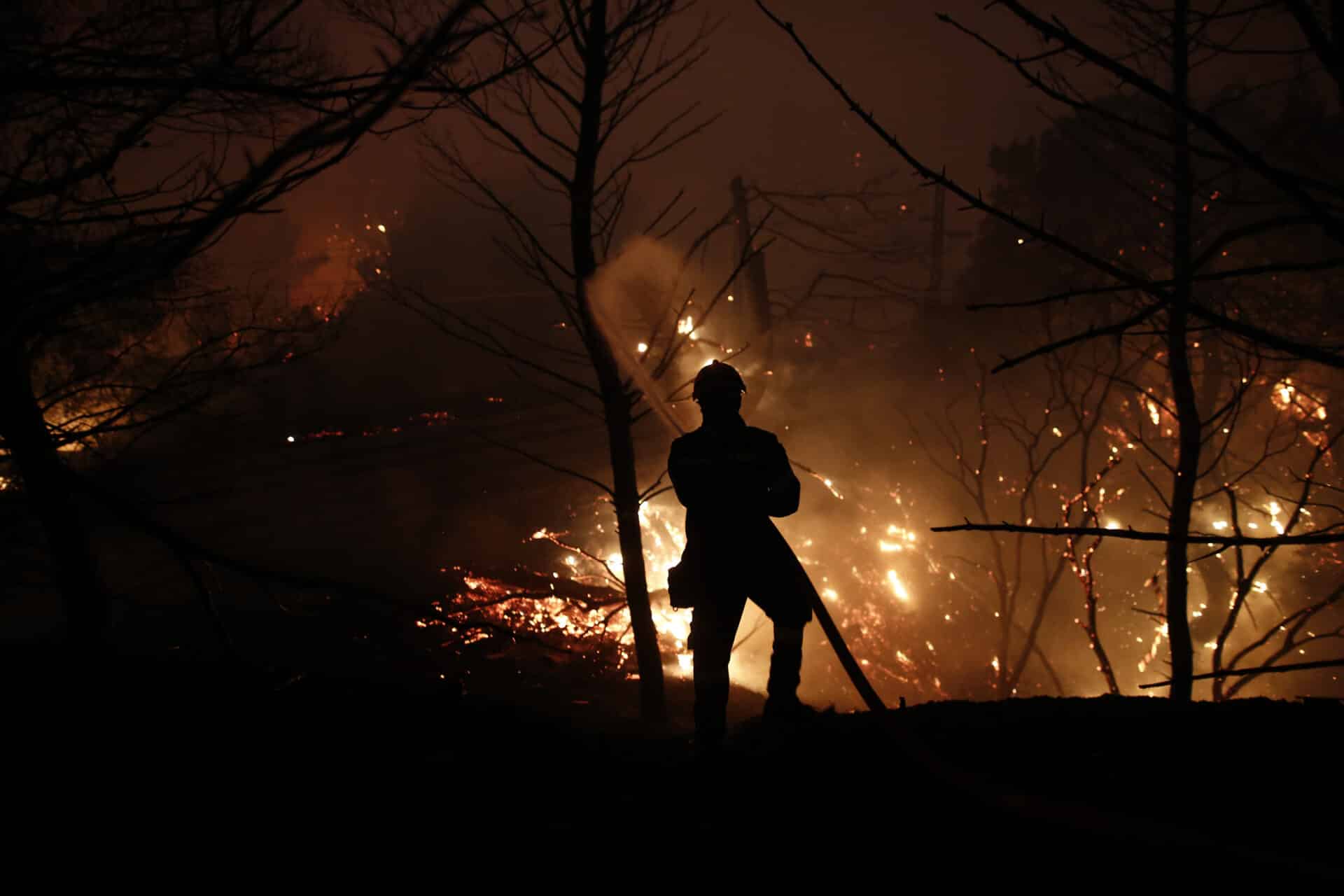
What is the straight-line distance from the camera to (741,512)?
3.96 metres

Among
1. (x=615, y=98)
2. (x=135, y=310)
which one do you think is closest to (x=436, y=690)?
(x=615, y=98)

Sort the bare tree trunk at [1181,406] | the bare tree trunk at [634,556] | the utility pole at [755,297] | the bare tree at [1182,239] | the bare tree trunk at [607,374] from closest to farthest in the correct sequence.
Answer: the bare tree at [1182,239] → the bare tree trunk at [607,374] → the bare tree trunk at [634,556] → the bare tree trunk at [1181,406] → the utility pole at [755,297]

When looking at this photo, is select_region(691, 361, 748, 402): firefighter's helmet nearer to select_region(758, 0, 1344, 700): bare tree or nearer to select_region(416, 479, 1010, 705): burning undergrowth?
select_region(758, 0, 1344, 700): bare tree

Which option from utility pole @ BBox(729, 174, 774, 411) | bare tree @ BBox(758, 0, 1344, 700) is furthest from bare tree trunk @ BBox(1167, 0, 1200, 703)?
utility pole @ BBox(729, 174, 774, 411)

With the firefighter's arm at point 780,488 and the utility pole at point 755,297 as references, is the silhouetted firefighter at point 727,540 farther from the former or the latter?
the utility pole at point 755,297

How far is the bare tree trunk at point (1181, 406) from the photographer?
5789mm

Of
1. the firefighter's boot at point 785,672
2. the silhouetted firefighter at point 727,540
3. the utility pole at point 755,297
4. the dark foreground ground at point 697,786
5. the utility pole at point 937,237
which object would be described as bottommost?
the dark foreground ground at point 697,786

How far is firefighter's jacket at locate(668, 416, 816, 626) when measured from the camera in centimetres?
393

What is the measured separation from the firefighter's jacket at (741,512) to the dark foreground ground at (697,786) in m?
0.82

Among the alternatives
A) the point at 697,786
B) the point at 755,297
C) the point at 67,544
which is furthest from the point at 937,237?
the point at 67,544

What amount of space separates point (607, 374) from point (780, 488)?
79.6 inches

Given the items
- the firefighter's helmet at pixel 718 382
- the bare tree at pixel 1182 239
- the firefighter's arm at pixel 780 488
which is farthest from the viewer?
the firefighter's helmet at pixel 718 382

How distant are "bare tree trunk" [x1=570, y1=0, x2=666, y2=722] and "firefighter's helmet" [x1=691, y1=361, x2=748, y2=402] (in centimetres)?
129

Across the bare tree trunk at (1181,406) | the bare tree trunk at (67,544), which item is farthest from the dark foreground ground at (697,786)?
the bare tree trunk at (1181,406)
